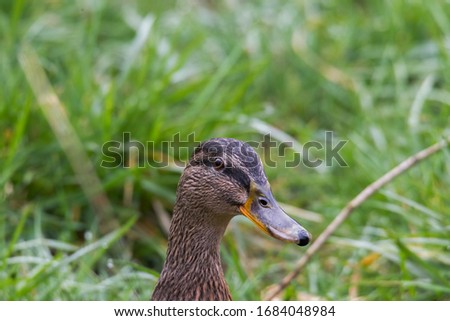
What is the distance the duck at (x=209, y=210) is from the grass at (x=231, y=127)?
428 mm

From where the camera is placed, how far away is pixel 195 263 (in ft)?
9.07

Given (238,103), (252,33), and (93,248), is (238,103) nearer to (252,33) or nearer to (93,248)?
(252,33)

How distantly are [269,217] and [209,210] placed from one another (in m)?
0.23

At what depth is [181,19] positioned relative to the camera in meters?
5.13

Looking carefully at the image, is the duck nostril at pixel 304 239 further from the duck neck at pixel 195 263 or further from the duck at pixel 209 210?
the duck neck at pixel 195 263

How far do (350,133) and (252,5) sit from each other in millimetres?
1331

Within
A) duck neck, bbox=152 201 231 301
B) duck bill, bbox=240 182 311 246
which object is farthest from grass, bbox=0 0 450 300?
duck bill, bbox=240 182 311 246

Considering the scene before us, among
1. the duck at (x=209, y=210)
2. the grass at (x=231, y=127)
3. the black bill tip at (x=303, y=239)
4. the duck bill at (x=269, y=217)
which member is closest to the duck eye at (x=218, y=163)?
the duck at (x=209, y=210)

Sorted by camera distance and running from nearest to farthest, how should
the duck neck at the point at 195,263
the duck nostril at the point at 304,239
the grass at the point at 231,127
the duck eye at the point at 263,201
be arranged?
the duck nostril at the point at 304,239
the duck eye at the point at 263,201
the duck neck at the point at 195,263
the grass at the point at 231,127

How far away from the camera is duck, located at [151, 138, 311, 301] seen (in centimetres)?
262

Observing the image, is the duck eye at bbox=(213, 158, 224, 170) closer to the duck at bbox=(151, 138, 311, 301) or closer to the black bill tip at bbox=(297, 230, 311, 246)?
the duck at bbox=(151, 138, 311, 301)

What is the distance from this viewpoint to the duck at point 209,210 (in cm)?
262

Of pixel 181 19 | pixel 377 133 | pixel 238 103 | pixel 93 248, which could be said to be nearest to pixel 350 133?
pixel 377 133

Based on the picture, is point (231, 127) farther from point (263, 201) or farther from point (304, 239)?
point (304, 239)
